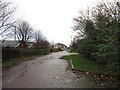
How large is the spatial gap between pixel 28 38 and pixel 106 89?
38573 mm

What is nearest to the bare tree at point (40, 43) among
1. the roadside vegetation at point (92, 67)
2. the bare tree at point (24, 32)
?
the bare tree at point (24, 32)

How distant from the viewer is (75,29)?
2562 cm

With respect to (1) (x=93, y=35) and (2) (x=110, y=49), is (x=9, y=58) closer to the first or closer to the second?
(1) (x=93, y=35)

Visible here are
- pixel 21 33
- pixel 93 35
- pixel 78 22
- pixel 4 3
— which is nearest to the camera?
pixel 93 35

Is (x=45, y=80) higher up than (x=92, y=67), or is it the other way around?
(x=92, y=67)

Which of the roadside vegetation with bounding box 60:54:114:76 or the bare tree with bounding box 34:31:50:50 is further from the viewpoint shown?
the bare tree with bounding box 34:31:50:50

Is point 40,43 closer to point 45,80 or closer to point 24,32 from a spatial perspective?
point 24,32

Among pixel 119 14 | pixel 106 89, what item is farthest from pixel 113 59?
pixel 119 14

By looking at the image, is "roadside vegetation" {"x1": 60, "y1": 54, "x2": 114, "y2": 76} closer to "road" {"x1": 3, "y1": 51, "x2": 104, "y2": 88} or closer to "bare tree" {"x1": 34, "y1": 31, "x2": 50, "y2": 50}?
"road" {"x1": 3, "y1": 51, "x2": 104, "y2": 88}

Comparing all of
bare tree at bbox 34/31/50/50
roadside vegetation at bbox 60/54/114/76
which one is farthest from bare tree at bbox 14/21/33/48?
roadside vegetation at bbox 60/54/114/76

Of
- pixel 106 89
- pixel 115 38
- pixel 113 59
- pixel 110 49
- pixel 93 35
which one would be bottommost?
pixel 106 89

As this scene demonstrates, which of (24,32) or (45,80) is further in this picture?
(24,32)

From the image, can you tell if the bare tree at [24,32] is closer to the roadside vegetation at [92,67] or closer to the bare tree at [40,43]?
the bare tree at [40,43]

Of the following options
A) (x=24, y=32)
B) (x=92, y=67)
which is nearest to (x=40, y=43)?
(x=24, y=32)
